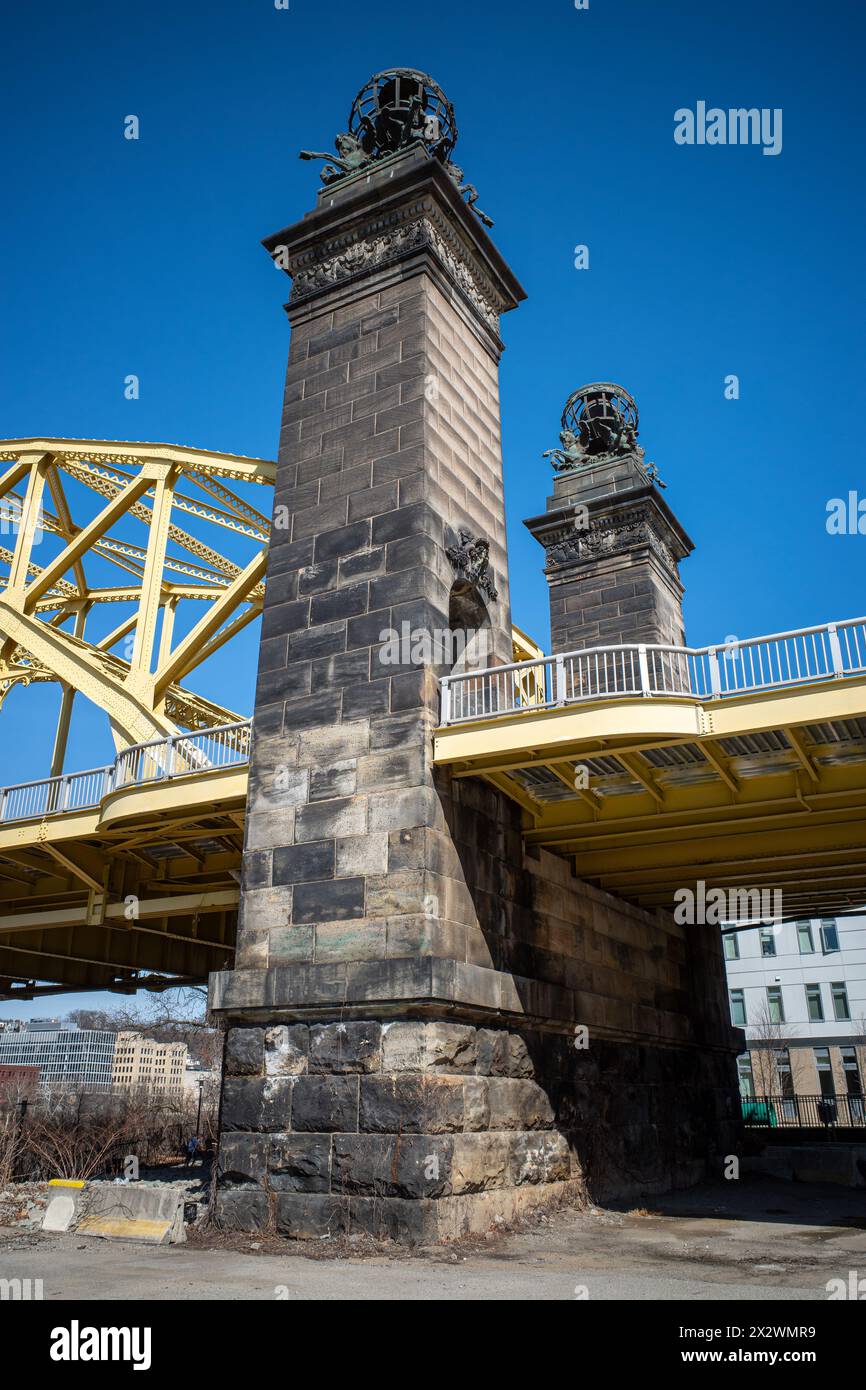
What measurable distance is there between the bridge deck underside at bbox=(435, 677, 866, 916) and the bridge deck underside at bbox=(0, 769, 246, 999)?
4587 mm

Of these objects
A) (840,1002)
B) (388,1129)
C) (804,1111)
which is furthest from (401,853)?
(840,1002)

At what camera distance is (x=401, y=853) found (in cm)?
1295

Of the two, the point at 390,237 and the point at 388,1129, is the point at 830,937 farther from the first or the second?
the point at 388,1129

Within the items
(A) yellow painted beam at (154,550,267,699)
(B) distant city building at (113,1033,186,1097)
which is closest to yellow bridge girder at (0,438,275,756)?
(A) yellow painted beam at (154,550,267,699)

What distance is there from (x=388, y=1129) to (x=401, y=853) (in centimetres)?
323

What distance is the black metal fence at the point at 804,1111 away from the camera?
115 ft

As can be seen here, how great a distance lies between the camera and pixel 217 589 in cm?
3212

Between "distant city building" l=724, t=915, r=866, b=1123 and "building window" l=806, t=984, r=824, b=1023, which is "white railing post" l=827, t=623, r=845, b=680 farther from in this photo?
"building window" l=806, t=984, r=824, b=1023

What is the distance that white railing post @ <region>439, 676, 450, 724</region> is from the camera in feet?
45.3

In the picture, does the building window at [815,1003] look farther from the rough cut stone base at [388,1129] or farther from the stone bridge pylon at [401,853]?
the rough cut stone base at [388,1129]

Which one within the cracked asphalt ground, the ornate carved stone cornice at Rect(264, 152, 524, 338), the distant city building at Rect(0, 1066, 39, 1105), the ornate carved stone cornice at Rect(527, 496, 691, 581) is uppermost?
the ornate carved stone cornice at Rect(264, 152, 524, 338)
